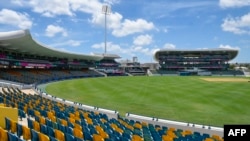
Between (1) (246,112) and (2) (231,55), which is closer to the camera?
(1) (246,112)

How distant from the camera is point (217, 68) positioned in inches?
4843

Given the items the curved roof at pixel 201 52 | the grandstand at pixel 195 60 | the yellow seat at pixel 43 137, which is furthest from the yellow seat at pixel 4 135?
the curved roof at pixel 201 52

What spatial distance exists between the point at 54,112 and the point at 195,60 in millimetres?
116637

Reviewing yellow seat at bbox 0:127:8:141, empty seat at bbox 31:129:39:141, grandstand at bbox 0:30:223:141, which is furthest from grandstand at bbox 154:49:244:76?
yellow seat at bbox 0:127:8:141

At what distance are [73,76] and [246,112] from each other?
58.8m

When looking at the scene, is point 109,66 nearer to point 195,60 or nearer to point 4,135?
point 195,60

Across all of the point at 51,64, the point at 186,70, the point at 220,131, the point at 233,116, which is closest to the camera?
the point at 220,131

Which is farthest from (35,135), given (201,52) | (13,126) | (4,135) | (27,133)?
(201,52)

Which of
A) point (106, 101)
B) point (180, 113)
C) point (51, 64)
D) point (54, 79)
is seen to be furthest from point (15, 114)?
point (51, 64)

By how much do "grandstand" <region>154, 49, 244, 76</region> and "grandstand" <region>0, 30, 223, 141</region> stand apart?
411cm

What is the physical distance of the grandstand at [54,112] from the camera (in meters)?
10.1

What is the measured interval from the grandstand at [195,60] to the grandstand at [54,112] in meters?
4.11

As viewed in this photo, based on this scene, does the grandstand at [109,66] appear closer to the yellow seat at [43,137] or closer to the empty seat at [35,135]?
the empty seat at [35,135]

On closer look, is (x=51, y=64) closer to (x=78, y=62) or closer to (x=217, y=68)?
(x=78, y=62)
